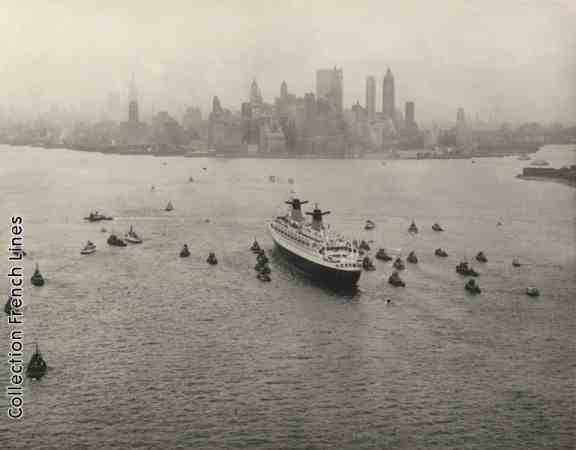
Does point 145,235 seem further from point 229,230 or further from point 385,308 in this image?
point 385,308

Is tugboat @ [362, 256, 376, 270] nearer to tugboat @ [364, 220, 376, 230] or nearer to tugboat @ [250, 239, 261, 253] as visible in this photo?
tugboat @ [250, 239, 261, 253]

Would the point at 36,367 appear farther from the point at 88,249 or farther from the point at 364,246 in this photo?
the point at 364,246

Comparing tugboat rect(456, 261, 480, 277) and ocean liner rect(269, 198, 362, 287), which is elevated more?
ocean liner rect(269, 198, 362, 287)

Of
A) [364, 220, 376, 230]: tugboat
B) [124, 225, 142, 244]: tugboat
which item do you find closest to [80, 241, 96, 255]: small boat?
[124, 225, 142, 244]: tugboat

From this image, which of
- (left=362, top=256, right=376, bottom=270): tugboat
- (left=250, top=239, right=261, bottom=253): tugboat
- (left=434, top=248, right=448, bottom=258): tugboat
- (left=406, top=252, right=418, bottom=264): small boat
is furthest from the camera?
(left=250, top=239, right=261, bottom=253): tugboat

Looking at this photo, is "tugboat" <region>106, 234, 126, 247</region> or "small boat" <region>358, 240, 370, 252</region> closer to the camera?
"small boat" <region>358, 240, 370, 252</region>

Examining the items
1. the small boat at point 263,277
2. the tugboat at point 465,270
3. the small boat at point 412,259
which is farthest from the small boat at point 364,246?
the small boat at point 263,277

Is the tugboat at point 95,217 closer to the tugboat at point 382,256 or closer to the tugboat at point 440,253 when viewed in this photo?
the tugboat at point 382,256

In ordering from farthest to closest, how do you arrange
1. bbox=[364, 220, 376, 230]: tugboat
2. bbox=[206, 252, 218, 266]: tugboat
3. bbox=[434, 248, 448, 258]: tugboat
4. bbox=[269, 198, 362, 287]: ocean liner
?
1. bbox=[364, 220, 376, 230]: tugboat
2. bbox=[434, 248, 448, 258]: tugboat
3. bbox=[206, 252, 218, 266]: tugboat
4. bbox=[269, 198, 362, 287]: ocean liner
